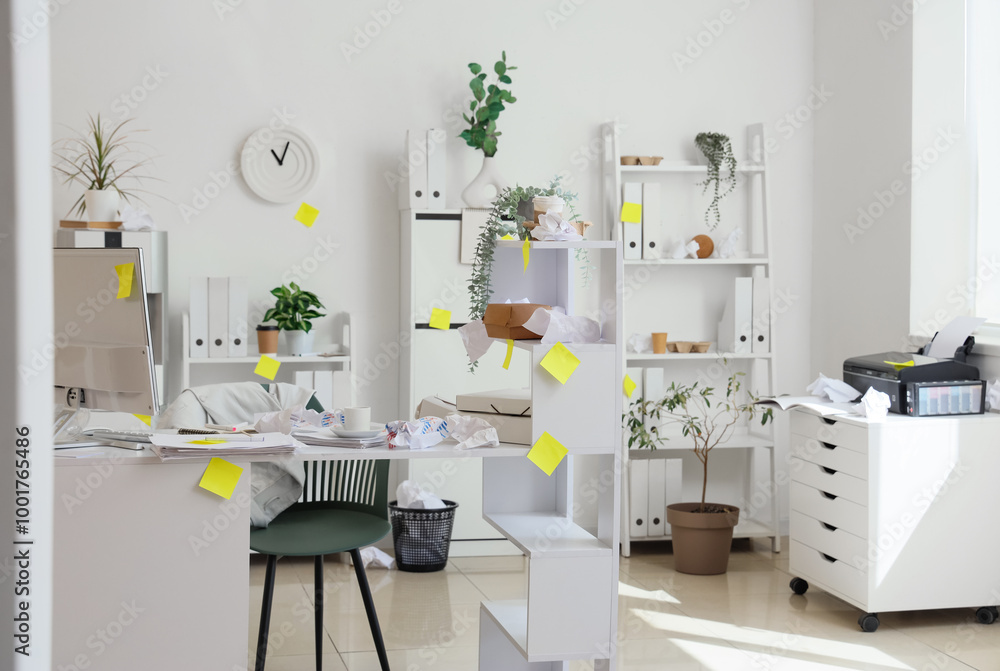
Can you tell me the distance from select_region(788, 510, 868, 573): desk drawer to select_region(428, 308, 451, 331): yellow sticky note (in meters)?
1.67

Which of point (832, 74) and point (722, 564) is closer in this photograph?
point (722, 564)

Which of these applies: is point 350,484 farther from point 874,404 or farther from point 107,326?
point 874,404

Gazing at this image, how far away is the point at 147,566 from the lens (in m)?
2.12

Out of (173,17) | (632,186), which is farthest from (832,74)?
(173,17)

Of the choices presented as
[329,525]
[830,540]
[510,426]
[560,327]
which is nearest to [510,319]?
[560,327]

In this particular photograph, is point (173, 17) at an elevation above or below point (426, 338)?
above

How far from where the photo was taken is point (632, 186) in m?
4.50

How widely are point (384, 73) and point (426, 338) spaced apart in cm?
128

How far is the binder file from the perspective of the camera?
4527mm

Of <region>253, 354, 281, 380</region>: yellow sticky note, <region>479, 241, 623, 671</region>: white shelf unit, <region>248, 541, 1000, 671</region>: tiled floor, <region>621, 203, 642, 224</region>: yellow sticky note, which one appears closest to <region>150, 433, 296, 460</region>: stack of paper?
<region>479, 241, 623, 671</region>: white shelf unit

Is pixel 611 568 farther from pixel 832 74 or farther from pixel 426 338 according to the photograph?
pixel 832 74

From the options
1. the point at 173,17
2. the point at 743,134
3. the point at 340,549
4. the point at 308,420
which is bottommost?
the point at 340,549

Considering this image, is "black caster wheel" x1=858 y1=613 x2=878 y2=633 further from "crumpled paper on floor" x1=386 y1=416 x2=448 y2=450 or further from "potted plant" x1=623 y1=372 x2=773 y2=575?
"crumpled paper on floor" x1=386 y1=416 x2=448 y2=450

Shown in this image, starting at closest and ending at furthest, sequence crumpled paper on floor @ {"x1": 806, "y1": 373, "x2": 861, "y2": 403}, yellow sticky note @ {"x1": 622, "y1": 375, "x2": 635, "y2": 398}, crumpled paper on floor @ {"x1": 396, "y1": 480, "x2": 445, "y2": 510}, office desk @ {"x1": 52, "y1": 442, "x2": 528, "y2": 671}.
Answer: office desk @ {"x1": 52, "y1": 442, "x2": 528, "y2": 671}
crumpled paper on floor @ {"x1": 806, "y1": 373, "x2": 861, "y2": 403}
crumpled paper on floor @ {"x1": 396, "y1": 480, "x2": 445, "y2": 510}
yellow sticky note @ {"x1": 622, "y1": 375, "x2": 635, "y2": 398}
